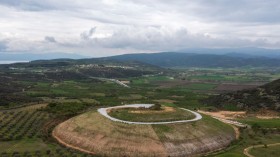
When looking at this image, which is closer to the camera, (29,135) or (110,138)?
(110,138)

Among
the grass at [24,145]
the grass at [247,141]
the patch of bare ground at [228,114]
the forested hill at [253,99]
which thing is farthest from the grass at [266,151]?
the forested hill at [253,99]

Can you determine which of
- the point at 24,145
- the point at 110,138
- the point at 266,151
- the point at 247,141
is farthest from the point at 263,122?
the point at 24,145

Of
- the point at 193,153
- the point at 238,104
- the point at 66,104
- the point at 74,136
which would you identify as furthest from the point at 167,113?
the point at 238,104

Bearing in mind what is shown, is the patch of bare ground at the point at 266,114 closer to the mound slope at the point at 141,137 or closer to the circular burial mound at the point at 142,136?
the circular burial mound at the point at 142,136

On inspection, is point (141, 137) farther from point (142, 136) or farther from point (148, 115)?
point (148, 115)

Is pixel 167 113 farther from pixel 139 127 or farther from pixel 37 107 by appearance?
pixel 37 107

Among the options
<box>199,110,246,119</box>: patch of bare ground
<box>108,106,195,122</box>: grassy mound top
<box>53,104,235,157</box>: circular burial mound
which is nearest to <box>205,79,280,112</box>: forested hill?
<box>199,110,246,119</box>: patch of bare ground
